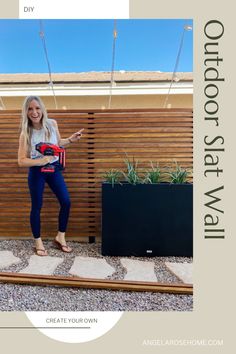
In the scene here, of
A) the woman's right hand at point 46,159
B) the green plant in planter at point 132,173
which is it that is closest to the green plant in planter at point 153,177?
the green plant in planter at point 132,173

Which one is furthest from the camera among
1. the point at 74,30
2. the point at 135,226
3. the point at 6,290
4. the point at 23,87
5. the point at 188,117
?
the point at 23,87

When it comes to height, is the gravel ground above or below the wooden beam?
below

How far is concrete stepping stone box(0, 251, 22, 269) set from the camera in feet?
5.42

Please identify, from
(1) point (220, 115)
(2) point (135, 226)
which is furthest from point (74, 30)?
(2) point (135, 226)

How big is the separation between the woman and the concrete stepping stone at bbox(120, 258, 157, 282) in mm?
463

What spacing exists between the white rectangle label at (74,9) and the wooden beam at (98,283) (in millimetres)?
1288

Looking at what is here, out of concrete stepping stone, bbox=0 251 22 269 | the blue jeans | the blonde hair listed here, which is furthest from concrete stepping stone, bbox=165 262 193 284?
the blonde hair

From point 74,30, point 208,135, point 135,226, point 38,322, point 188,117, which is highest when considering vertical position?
point 74,30

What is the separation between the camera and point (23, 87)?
2.68 m

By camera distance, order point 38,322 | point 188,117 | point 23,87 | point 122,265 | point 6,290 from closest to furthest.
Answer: point 38,322
point 6,290
point 122,265
point 188,117
point 23,87

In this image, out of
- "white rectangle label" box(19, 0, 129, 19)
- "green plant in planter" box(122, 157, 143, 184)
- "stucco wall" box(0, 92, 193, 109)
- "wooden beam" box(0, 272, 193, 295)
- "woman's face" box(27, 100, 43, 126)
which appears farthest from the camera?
"stucco wall" box(0, 92, 193, 109)

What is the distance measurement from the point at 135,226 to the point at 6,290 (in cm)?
84

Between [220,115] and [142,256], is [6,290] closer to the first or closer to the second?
[142,256]

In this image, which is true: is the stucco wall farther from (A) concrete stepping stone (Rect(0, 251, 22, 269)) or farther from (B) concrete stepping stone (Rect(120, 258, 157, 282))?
(B) concrete stepping stone (Rect(120, 258, 157, 282))
